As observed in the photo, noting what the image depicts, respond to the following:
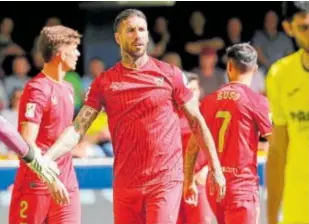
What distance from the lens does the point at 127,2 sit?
15422mm

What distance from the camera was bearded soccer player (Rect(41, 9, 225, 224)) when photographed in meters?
8.17

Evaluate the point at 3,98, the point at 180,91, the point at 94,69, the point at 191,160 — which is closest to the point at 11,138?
the point at 180,91

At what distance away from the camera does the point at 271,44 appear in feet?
49.8

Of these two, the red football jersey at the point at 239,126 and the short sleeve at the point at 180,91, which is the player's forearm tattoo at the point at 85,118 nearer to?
the short sleeve at the point at 180,91

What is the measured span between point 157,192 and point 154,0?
310 inches

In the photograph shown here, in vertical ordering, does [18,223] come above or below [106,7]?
below

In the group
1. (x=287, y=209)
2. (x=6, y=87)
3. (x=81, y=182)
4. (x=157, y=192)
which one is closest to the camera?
(x=287, y=209)

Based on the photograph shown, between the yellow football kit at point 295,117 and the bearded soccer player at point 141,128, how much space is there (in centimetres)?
224

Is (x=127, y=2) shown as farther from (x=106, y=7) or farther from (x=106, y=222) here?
(x=106, y=222)

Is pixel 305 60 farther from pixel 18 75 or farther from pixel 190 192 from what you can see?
pixel 18 75

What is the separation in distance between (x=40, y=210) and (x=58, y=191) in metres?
0.73

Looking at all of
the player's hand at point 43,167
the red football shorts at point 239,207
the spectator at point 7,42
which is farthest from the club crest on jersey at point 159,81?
the spectator at point 7,42

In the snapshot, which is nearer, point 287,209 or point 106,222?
point 287,209

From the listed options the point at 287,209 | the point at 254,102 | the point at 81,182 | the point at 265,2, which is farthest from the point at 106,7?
the point at 287,209
